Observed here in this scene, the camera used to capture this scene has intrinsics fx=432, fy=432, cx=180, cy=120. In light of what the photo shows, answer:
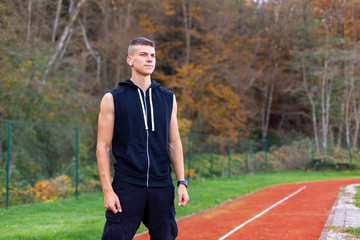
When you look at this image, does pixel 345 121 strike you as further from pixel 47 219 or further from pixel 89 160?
pixel 47 219

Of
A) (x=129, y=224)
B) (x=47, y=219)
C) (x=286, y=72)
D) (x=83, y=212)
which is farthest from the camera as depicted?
(x=286, y=72)

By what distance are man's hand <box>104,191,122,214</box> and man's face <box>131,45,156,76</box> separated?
0.86 m

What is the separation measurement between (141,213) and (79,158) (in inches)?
547

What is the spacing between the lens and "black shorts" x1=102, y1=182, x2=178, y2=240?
2803 mm

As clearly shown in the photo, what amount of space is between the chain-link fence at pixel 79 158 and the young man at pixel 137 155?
8.37m

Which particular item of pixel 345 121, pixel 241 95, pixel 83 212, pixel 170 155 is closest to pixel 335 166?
pixel 345 121

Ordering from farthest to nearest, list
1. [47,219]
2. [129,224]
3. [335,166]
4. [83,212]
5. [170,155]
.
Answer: [335,166], [83,212], [47,219], [170,155], [129,224]

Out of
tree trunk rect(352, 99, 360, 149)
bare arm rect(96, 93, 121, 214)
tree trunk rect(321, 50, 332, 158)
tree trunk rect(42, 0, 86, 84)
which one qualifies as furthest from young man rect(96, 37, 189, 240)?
tree trunk rect(321, 50, 332, 158)

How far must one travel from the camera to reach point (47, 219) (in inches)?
359

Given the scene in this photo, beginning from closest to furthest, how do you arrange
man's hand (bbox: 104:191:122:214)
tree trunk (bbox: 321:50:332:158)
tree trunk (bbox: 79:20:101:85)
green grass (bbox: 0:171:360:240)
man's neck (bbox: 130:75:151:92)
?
man's hand (bbox: 104:191:122:214) → man's neck (bbox: 130:75:151:92) → green grass (bbox: 0:171:360:240) → tree trunk (bbox: 79:20:101:85) → tree trunk (bbox: 321:50:332:158)

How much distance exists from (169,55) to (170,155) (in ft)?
91.2

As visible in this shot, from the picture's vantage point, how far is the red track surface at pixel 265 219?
25.1ft

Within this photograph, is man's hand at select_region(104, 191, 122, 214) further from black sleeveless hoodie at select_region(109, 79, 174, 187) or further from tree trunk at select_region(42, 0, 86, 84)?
tree trunk at select_region(42, 0, 86, 84)

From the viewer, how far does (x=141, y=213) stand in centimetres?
290
